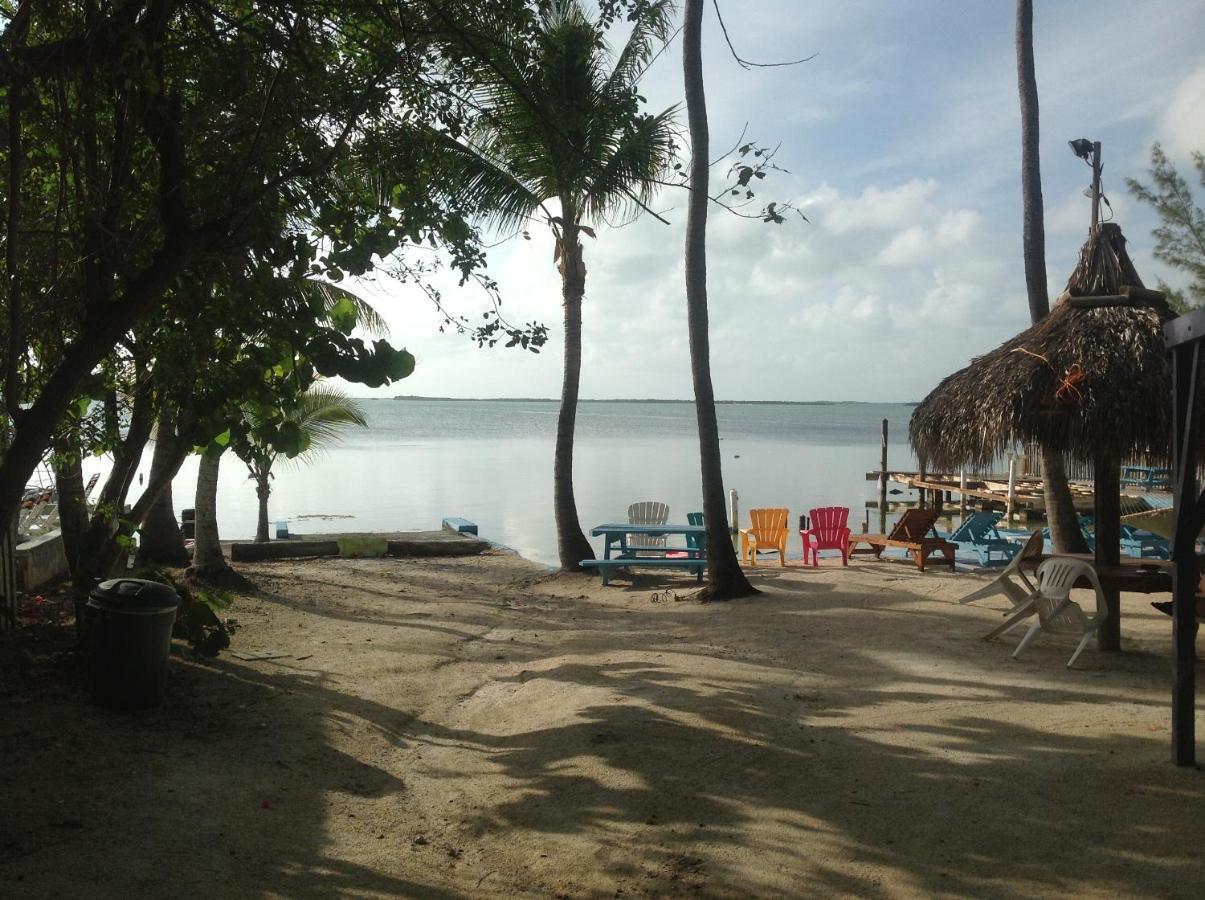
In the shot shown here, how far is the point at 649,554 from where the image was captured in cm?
1504

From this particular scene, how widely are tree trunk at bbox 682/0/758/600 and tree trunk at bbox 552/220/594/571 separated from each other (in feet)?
9.98

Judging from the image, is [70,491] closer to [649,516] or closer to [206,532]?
[206,532]

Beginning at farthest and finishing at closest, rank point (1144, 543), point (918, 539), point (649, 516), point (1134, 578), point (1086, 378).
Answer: point (649, 516), point (1144, 543), point (918, 539), point (1086, 378), point (1134, 578)

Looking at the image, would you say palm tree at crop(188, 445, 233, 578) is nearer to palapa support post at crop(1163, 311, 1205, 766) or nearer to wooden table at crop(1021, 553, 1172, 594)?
wooden table at crop(1021, 553, 1172, 594)

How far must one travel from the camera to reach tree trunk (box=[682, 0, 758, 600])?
11703 millimetres

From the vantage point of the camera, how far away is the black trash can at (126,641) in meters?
6.00

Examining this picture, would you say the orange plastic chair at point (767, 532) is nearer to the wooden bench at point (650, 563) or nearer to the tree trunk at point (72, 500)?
the wooden bench at point (650, 563)

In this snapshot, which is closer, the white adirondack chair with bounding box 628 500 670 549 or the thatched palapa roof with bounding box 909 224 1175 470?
the thatched palapa roof with bounding box 909 224 1175 470

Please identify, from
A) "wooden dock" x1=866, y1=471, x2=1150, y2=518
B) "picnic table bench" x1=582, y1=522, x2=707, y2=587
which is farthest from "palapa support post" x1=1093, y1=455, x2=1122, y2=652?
"wooden dock" x1=866, y1=471, x2=1150, y2=518

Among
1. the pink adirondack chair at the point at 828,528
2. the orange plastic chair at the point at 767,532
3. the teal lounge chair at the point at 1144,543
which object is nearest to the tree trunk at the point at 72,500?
the orange plastic chair at the point at 767,532

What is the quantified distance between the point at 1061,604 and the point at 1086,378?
1806 mm

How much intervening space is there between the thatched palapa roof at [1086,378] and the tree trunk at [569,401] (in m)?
6.51

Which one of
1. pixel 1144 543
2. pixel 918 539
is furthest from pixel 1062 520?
pixel 1144 543

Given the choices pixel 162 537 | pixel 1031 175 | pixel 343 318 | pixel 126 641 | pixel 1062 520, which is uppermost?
pixel 1031 175
